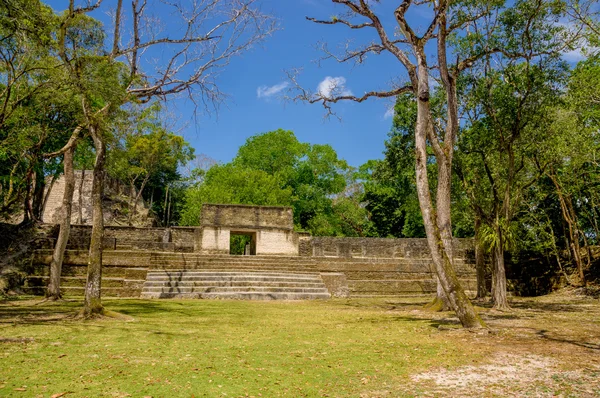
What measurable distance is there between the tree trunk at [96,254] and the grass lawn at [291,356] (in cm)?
32

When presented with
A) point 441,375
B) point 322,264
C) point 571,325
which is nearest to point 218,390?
point 441,375

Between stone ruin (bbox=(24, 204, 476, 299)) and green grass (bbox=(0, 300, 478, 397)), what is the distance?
4.32 meters

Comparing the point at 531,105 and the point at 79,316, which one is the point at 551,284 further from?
the point at 79,316

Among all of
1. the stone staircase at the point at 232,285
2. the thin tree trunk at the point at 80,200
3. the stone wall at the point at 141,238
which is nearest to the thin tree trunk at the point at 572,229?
the stone staircase at the point at 232,285

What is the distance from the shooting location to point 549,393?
139 inches

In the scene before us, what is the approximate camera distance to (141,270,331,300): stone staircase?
12.3 meters

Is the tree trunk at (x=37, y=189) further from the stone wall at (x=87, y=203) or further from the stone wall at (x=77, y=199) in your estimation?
the stone wall at (x=77, y=199)

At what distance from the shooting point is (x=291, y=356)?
4.95 metres

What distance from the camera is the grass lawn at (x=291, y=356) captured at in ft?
→ 12.0

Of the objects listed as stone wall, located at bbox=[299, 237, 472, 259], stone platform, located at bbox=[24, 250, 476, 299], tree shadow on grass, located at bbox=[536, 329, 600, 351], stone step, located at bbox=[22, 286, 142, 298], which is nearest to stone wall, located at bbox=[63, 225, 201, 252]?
stone platform, located at bbox=[24, 250, 476, 299]

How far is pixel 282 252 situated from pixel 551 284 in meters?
9.68

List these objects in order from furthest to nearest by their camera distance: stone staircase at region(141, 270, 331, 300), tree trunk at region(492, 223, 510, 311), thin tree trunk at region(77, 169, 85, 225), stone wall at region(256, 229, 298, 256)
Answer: thin tree trunk at region(77, 169, 85, 225) → stone wall at region(256, 229, 298, 256) → stone staircase at region(141, 270, 331, 300) → tree trunk at region(492, 223, 510, 311)

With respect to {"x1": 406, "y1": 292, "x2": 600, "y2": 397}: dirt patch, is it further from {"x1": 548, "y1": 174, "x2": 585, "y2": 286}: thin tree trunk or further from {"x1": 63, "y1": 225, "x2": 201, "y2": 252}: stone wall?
{"x1": 63, "y1": 225, "x2": 201, "y2": 252}: stone wall

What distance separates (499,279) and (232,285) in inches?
282
